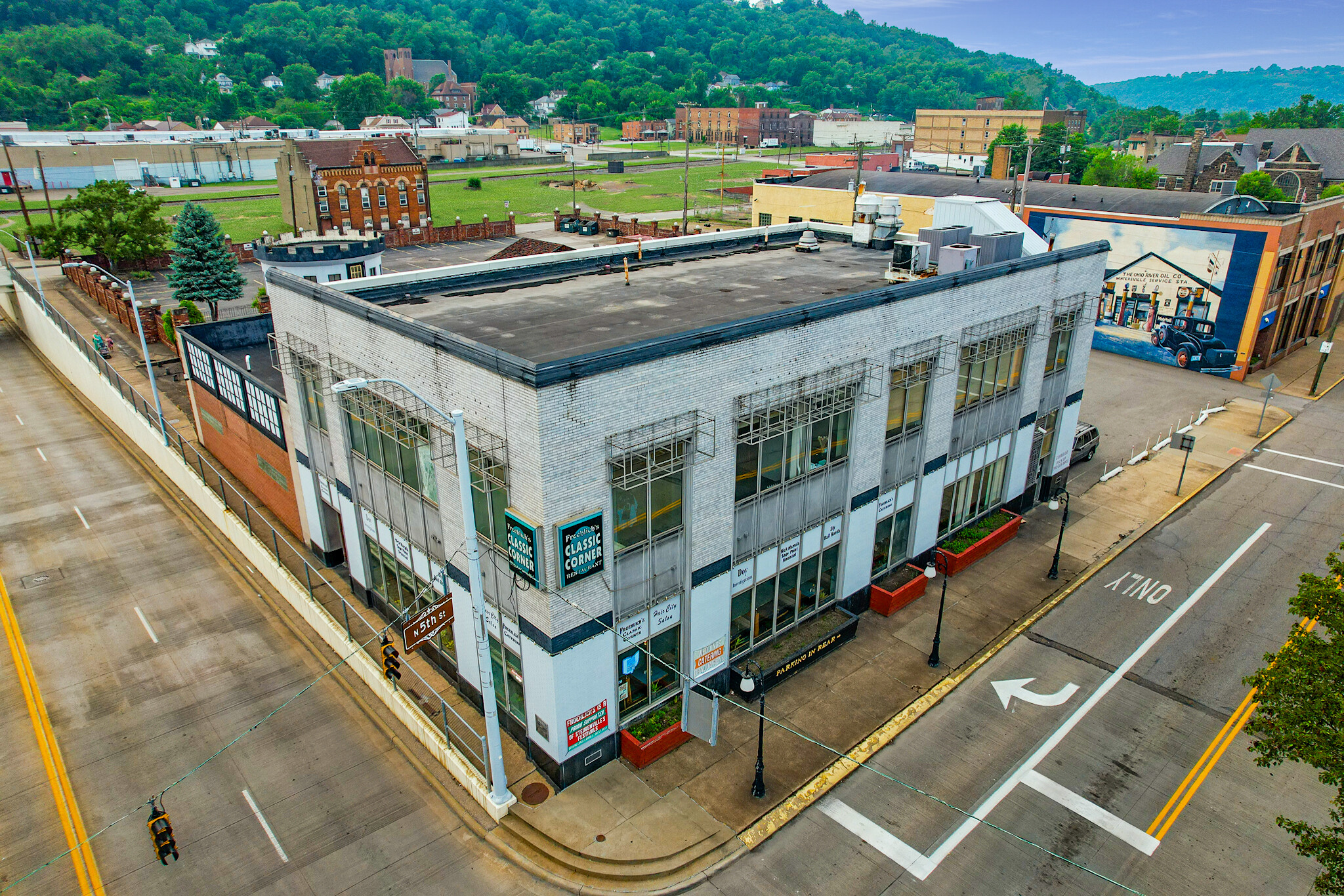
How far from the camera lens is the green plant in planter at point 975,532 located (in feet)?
92.5

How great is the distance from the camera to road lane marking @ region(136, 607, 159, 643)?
2473cm

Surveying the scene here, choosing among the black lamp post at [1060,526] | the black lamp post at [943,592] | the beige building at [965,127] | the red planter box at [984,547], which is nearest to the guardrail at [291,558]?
the black lamp post at [943,592]

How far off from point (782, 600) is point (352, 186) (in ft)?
276

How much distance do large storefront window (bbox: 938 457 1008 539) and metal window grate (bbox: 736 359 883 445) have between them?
7.17 metres

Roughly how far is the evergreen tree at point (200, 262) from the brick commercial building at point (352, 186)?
101 feet

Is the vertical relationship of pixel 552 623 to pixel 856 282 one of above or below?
below

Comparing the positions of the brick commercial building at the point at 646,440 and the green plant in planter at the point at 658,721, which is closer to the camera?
the brick commercial building at the point at 646,440

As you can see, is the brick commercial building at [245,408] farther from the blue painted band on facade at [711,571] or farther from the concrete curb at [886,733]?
the concrete curb at [886,733]

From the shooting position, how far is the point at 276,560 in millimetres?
26453

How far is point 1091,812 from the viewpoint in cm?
1822

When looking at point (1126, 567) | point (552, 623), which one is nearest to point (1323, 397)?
point (1126, 567)

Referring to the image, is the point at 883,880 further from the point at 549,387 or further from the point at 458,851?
the point at 549,387

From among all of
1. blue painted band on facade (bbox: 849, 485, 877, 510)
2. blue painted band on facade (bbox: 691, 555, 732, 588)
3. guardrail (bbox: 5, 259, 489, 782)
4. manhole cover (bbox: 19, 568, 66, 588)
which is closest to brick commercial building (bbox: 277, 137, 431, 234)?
guardrail (bbox: 5, 259, 489, 782)

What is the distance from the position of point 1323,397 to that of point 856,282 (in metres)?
37.4
